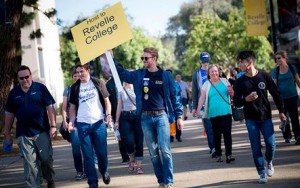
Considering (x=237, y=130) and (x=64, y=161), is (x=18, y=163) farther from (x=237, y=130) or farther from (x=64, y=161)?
(x=237, y=130)

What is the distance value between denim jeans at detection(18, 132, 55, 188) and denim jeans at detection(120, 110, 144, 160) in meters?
2.12

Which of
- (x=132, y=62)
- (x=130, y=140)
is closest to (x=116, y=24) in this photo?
(x=130, y=140)

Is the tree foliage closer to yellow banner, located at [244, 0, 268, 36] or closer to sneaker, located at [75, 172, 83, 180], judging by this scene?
yellow banner, located at [244, 0, 268, 36]

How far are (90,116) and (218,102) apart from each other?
2872 mm

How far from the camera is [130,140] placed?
10.2m

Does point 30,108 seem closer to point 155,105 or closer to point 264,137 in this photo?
point 155,105

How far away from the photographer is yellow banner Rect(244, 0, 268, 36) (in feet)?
69.1

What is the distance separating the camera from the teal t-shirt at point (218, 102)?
1032 centimetres

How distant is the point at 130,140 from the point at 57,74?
38705 millimetres

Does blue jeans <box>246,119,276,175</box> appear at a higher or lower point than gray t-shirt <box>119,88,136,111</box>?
lower

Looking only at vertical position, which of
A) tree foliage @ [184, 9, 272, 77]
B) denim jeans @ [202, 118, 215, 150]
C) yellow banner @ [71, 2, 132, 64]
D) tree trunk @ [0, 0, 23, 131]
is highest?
tree foliage @ [184, 9, 272, 77]

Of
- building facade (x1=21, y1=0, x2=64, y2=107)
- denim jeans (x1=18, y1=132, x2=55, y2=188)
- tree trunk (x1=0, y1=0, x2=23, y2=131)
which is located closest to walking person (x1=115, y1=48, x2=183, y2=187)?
denim jeans (x1=18, y1=132, x2=55, y2=188)

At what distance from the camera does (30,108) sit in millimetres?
8188

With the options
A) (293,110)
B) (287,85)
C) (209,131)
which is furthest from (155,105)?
(293,110)
